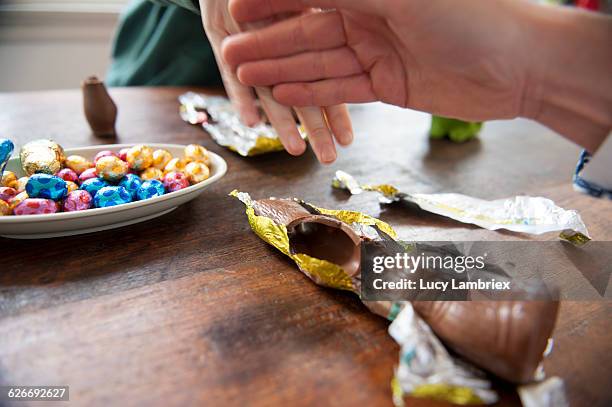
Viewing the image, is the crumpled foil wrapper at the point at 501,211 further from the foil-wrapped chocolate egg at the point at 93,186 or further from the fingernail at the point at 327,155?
the foil-wrapped chocolate egg at the point at 93,186

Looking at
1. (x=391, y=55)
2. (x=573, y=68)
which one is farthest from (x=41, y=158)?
(x=573, y=68)

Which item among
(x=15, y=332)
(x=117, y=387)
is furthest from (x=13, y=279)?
(x=117, y=387)

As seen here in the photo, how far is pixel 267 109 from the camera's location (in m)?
0.82

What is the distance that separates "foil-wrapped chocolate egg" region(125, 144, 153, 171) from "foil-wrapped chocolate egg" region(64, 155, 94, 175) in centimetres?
7

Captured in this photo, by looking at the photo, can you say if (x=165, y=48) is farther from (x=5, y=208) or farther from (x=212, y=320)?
(x=212, y=320)

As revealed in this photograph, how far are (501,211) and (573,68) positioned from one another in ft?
0.94

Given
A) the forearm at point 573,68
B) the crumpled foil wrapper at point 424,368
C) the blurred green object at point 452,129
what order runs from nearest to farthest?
the crumpled foil wrapper at point 424,368 < the forearm at point 573,68 < the blurred green object at point 452,129

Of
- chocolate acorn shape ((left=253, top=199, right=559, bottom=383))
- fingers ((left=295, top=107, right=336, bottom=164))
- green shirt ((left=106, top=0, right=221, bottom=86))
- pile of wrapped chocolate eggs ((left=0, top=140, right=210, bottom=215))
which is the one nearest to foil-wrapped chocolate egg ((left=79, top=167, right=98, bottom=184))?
pile of wrapped chocolate eggs ((left=0, top=140, right=210, bottom=215))

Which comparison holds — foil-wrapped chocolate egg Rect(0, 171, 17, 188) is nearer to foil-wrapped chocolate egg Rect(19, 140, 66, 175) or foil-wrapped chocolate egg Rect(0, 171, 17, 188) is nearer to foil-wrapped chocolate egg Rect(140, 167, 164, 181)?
foil-wrapped chocolate egg Rect(19, 140, 66, 175)

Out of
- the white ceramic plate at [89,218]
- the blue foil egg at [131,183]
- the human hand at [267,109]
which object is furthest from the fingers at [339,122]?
the blue foil egg at [131,183]

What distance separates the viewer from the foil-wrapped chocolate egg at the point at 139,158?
0.81m

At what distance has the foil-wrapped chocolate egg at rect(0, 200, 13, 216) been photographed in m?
0.65

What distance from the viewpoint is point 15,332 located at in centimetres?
52

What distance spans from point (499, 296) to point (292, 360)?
0.26 metres
